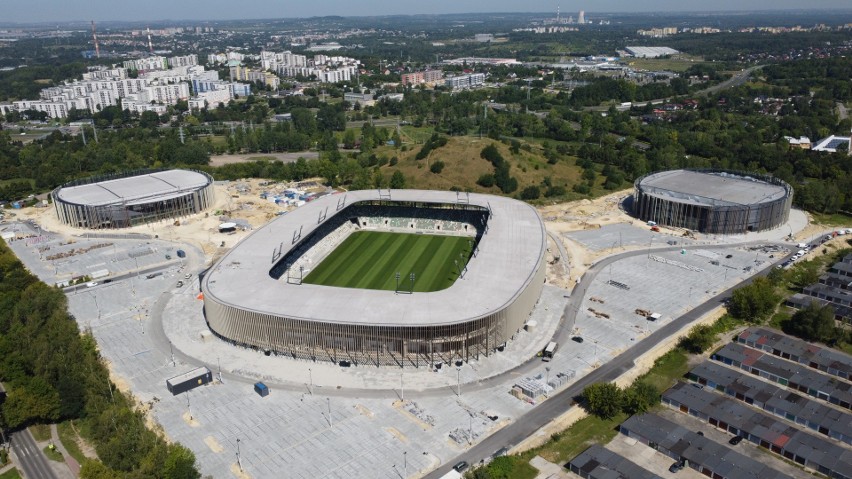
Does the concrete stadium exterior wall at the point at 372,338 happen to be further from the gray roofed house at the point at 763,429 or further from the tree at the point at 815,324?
the tree at the point at 815,324

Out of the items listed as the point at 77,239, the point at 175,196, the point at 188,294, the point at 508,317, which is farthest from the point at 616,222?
the point at 77,239

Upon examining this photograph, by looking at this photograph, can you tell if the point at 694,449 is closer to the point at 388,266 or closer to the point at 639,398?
the point at 639,398

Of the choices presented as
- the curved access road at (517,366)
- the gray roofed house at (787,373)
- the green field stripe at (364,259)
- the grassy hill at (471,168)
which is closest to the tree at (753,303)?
the curved access road at (517,366)

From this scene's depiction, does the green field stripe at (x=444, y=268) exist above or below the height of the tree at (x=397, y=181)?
below

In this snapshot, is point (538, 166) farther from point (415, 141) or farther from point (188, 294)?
point (188, 294)

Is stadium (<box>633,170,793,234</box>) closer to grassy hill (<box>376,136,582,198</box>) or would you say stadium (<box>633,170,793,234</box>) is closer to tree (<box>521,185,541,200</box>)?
tree (<box>521,185,541,200</box>)
